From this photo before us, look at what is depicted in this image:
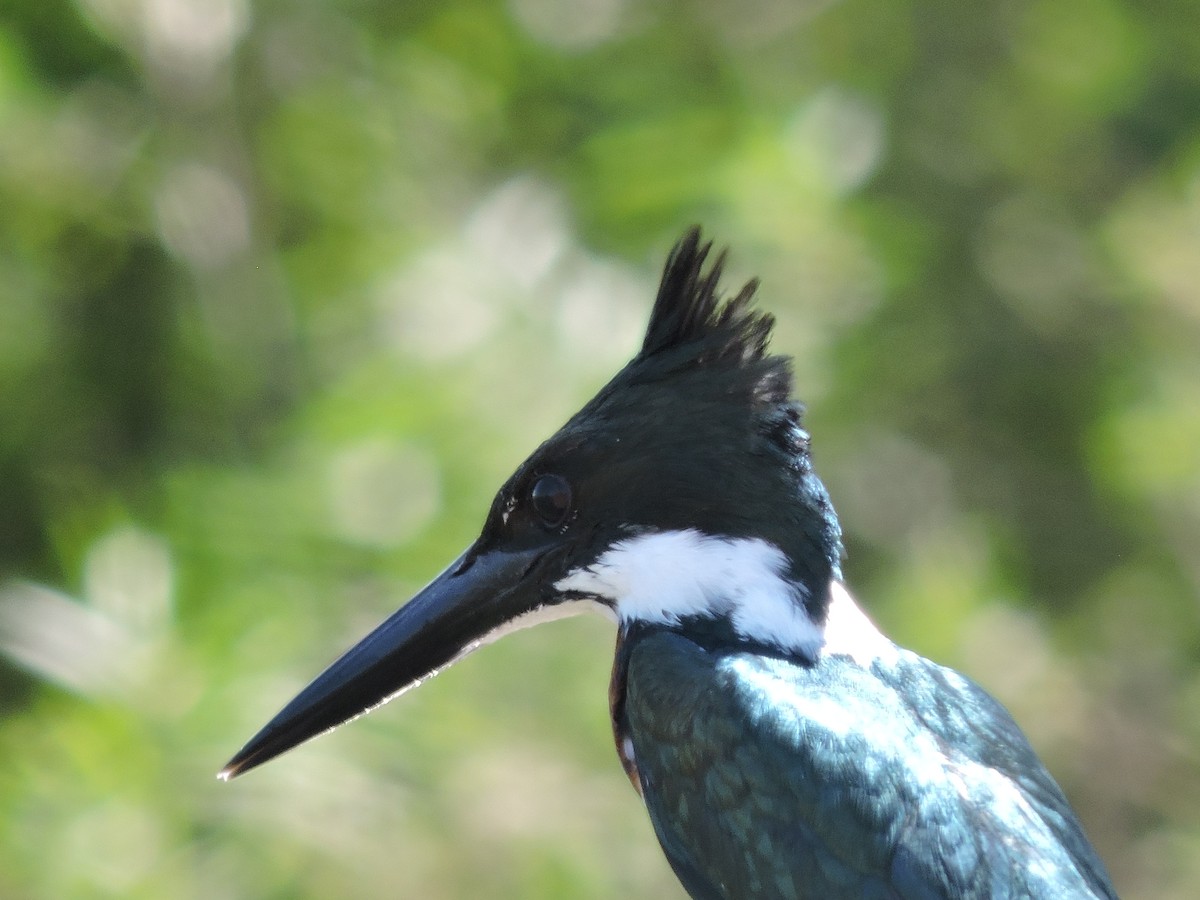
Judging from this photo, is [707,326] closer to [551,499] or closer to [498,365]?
[551,499]

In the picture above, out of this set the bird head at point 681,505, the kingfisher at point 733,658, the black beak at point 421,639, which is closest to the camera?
the kingfisher at point 733,658

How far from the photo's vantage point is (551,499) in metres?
1.84

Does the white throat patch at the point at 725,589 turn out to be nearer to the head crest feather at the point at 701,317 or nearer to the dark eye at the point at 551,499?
the dark eye at the point at 551,499

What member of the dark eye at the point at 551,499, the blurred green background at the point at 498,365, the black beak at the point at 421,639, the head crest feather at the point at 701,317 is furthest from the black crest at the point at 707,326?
the blurred green background at the point at 498,365

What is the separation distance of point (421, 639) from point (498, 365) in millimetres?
1346

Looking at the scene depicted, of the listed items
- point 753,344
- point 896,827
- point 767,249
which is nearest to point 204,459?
point 767,249

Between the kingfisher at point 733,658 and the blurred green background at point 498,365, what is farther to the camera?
the blurred green background at point 498,365

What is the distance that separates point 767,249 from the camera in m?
3.50

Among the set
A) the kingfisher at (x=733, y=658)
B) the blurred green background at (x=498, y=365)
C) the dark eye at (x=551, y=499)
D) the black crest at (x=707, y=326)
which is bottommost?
the kingfisher at (x=733, y=658)

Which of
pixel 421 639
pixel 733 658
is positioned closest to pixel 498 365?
pixel 421 639

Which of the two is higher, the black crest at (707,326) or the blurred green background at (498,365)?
the blurred green background at (498,365)

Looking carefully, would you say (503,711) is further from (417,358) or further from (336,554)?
(417,358)

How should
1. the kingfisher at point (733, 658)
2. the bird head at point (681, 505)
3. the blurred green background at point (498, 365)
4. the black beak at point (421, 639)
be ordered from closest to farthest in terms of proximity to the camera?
the kingfisher at point (733, 658) < the bird head at point (681, 505) < the black beak at point (421, 639) < the blurred green background at point (498, 365)

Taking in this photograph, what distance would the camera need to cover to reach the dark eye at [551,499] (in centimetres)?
183
